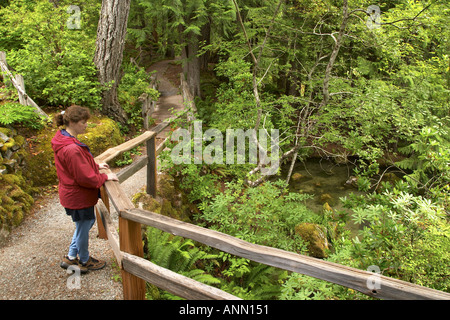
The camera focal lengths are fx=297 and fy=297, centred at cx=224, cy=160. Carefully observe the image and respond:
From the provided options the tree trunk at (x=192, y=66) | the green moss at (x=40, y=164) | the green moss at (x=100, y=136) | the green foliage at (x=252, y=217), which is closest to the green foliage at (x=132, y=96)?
the green moss at (x=100, y=136)

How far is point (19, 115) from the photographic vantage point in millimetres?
6465

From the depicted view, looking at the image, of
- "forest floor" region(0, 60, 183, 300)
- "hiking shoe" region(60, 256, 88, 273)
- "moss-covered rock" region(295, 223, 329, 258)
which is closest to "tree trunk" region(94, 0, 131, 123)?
"forest floor" region(0, 60, 183, 300)

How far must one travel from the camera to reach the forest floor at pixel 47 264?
11.2ft

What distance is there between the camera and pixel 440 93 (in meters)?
11.4

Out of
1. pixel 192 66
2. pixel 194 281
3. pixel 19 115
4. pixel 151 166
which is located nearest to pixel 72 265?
pixel 194 281

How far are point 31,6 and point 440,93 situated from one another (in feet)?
54.5

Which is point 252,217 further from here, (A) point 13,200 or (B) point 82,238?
(A) point 13,200

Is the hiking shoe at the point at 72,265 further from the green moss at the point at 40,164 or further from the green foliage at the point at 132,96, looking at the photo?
the green foliage at the point at 132,96

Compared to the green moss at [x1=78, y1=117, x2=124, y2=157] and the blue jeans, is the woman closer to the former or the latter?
the blue jeans

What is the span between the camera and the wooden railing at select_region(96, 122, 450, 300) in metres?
1.66

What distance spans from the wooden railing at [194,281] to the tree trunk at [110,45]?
6.63 metres

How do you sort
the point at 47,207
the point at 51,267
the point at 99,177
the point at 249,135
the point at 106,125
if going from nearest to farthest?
the point at 99,177 < the point at 51,267 < the point at 47,207 < the point at 106,125 < the point at 249,135
